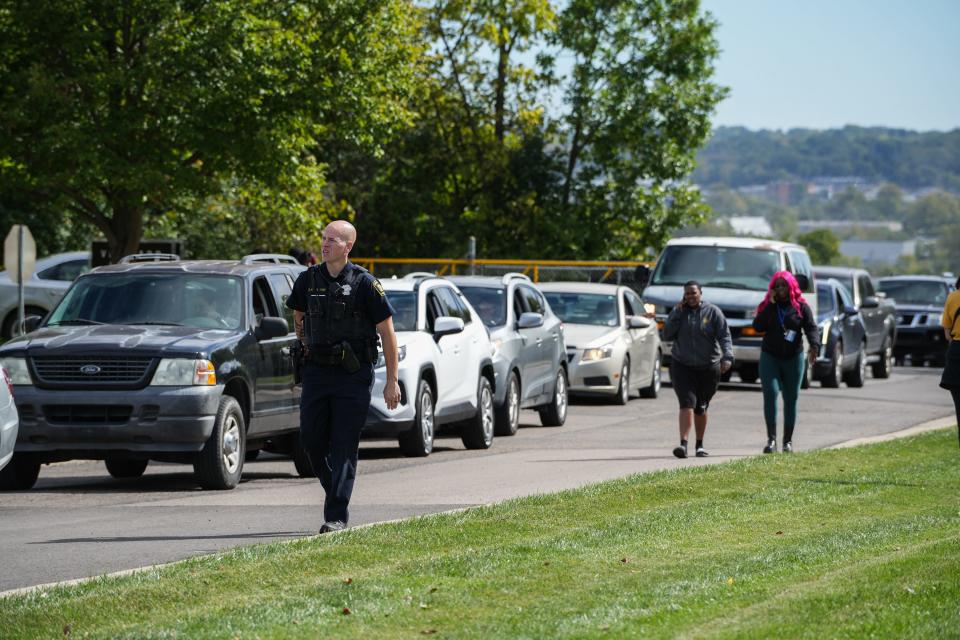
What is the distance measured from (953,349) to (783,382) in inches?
88.1

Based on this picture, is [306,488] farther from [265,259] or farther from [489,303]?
[489,303]

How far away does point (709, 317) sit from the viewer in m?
16.9

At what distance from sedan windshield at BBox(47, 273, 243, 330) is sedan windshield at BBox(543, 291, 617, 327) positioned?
1193 cm

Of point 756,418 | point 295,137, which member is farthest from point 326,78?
point 756,418

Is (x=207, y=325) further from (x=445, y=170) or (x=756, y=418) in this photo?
(x=445, y=170)

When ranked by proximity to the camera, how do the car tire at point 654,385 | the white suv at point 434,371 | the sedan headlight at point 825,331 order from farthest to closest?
the sedan headlight at point 825,331
the car tire at point 654,385
the white suv at point 434,371

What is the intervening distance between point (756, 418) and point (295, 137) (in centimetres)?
1136

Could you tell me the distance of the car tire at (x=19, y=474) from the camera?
13.4 m

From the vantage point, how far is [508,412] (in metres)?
19.4

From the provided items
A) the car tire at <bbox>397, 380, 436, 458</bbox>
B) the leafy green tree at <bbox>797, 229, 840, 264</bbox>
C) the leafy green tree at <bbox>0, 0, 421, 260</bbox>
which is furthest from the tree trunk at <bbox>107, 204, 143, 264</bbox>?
the leafy green tree at <bbox>797, 229, 840, 264</bbox>

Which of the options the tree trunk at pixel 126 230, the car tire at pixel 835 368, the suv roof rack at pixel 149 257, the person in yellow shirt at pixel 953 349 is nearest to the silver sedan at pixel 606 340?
the car tire at pixel 835 368

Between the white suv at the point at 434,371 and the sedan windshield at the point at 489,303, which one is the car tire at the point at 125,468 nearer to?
the white suv at the point at 434,371

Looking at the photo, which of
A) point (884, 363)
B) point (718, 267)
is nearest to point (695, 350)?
point (718, 267)

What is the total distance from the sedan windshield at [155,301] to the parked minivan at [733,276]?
14840 mm
